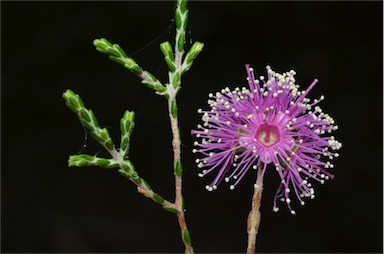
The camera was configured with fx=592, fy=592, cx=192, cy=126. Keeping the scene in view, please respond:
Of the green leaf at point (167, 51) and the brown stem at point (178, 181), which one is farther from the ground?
the green leaf at point (167, 51)

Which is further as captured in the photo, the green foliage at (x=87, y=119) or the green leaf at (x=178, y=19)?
the green leaf at (x=178, y=19)

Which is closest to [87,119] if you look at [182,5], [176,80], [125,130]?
[125,130]

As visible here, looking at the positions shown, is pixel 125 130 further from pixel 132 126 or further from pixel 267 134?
pixel 267 134

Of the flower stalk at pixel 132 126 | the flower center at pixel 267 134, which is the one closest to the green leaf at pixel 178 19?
the flower stalk at pixel 132 126

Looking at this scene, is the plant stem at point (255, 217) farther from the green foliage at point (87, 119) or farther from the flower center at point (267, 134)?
the green foliage at point (87, 119)

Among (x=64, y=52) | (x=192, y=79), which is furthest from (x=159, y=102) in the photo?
(x=64, y=52)

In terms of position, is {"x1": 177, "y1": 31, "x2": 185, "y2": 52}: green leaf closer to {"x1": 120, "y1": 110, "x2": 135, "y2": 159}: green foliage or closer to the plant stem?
{"x1": 120, "y1": 110, "x2": 135, "y2": 159}: green foliage

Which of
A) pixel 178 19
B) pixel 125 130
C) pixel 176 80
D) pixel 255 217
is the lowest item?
pixel 255 217

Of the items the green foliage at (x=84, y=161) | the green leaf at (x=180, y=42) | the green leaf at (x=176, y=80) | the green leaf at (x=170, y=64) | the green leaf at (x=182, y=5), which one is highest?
the green leaf at (x=182, y=5)

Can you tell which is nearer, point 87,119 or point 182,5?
point 87,119
